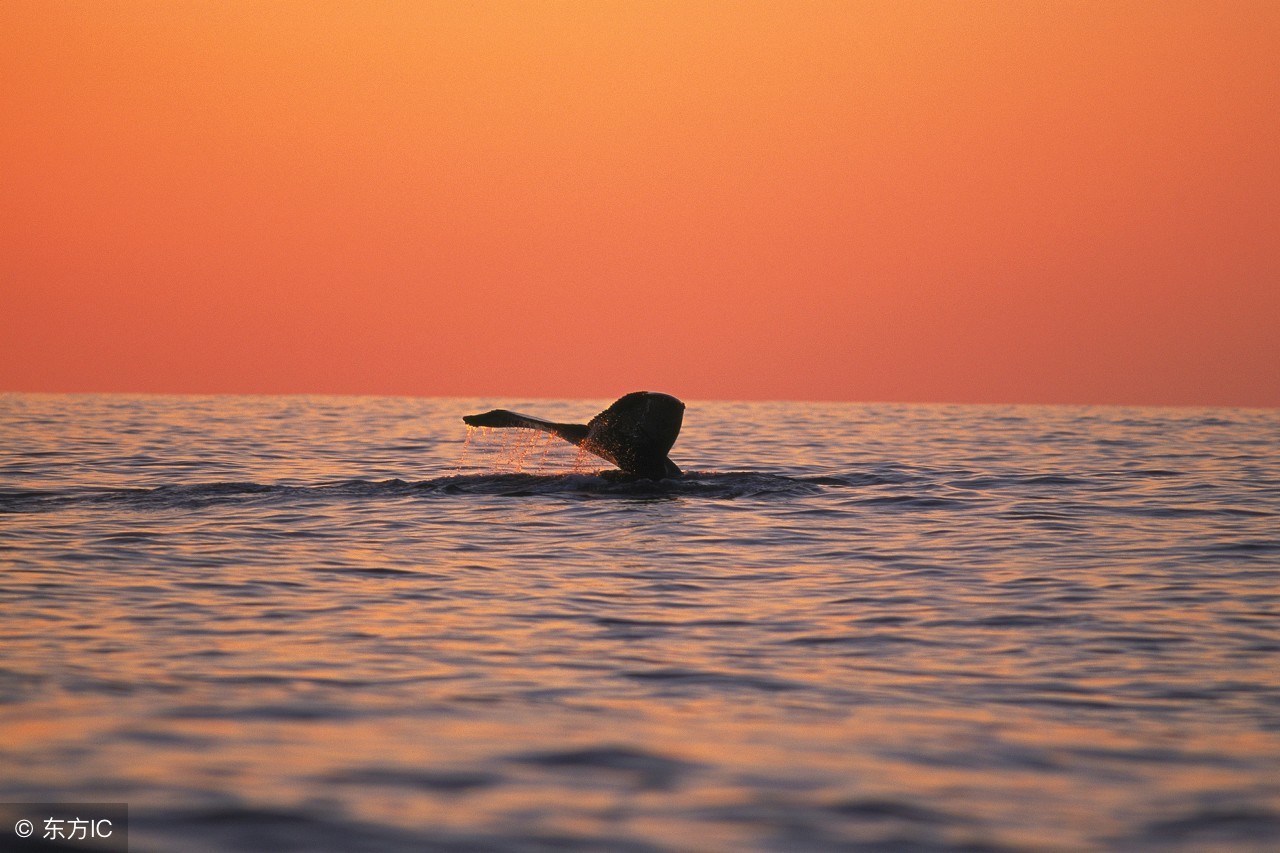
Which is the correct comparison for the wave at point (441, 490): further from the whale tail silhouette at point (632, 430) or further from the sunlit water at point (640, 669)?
the whale tail silhouette at point (632, 430)

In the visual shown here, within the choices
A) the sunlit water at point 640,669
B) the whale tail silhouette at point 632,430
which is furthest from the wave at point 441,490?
the whale tail silhouette at point 632,430

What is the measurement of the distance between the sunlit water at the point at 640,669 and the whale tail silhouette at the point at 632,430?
2.52 ft

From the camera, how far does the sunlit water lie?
6.88 meters

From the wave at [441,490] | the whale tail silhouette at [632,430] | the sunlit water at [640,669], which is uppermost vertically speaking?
the whale tail silhouette at [632,430]

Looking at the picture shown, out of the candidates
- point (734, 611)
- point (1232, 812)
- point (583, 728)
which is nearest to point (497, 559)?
point (734, 611)

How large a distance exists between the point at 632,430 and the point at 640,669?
1272 centimetres

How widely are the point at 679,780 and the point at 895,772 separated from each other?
1201 millimetres

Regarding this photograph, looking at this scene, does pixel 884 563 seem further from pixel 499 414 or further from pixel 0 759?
pixel 0 759

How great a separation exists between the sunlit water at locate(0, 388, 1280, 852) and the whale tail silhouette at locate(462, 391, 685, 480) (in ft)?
2.52

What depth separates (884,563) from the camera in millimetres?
16062

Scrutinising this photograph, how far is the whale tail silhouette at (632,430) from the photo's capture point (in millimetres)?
22250

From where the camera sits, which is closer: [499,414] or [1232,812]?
[1232,812]

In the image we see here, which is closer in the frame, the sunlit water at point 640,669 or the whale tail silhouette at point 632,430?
the sunlit water at point 640,669

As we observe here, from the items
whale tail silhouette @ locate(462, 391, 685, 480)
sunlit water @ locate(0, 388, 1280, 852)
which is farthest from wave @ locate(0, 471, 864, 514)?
whale tail silhouette @ locate(462, 391, 685, 480)
